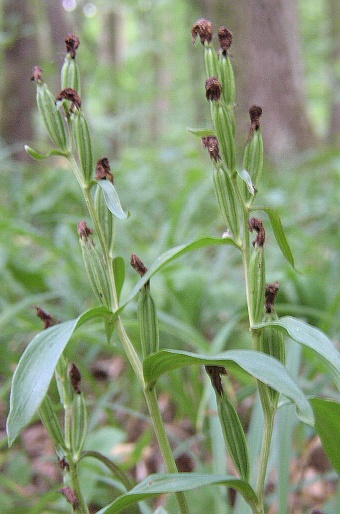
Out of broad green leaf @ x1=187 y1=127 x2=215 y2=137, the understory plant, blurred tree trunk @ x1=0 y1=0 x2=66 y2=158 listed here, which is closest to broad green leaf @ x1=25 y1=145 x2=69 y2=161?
the understory plant

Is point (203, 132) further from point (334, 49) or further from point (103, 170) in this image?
point (334, 49)

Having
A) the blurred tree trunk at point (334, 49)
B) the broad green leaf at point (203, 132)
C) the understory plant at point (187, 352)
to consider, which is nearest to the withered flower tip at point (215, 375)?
the understory plant at point (187, 352)

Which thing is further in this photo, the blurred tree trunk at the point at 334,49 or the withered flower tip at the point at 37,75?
the blurred tree trunk at the point at 334,49

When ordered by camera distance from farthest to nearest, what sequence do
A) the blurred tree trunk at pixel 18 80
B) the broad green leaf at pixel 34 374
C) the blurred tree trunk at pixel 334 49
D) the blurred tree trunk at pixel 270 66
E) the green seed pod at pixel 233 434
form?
the blurred tree trunk at pixel 334 49 < the blurred tree trunk at pixel 18 80 < the blurred tree trunk at pixel 270 66 < the green seed pod at pixel 233 434 < the broad green leaf at pixel 34 374

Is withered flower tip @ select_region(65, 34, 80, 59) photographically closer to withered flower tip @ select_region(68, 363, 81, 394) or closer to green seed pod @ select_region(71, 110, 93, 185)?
green seed pod @ select_region(71, 110, 93, 185)

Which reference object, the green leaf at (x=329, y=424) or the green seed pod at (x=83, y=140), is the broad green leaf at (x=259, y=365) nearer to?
the green leaf at (x=329, y=424)

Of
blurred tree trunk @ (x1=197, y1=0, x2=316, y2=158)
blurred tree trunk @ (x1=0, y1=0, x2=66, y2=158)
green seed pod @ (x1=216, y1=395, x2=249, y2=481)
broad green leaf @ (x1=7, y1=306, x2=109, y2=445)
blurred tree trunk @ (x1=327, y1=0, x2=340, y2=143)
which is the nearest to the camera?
broad green leaf @ (x1=7, y1=306, x2=109, y2=445)

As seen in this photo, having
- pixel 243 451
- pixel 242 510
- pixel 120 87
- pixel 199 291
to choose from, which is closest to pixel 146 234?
pixel 199 291
